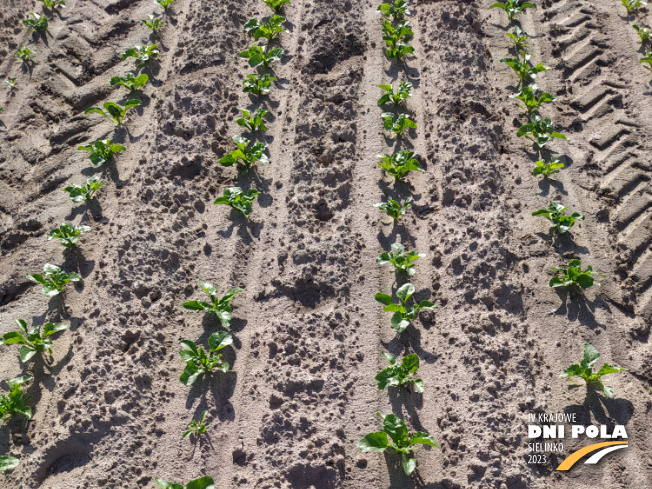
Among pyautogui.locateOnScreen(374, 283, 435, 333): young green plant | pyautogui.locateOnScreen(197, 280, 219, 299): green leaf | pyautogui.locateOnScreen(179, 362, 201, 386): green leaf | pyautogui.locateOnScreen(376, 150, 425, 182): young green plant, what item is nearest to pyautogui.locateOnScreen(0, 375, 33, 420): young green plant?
pyautogui.locateOnScreen(179, 362, 201, 386): green leaf

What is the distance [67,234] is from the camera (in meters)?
3.66

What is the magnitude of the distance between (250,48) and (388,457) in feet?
11.5

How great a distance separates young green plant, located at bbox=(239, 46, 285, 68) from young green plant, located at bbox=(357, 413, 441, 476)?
10.4ft

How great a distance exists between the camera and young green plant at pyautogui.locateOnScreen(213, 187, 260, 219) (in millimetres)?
3711

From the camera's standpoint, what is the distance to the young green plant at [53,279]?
134 inches

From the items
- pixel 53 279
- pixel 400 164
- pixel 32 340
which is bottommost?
pixel 32 340

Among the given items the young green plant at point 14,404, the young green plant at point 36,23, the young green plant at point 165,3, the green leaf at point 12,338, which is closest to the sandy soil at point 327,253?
the young green plant at point 14,404

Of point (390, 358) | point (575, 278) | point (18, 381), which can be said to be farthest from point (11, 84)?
point (575, 278)

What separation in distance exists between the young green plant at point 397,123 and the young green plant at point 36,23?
11.4 ft

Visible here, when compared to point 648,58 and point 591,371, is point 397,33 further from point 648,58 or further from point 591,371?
point 591,371

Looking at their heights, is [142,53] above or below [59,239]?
above

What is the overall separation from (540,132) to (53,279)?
11.0 ft

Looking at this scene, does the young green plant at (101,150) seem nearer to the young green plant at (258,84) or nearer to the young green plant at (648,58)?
the young green plant at (258,84)

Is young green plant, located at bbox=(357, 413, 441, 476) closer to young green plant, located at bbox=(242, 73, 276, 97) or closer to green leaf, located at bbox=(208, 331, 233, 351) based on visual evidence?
green leaf, located at bbox=(208, 331, 233, 351)
